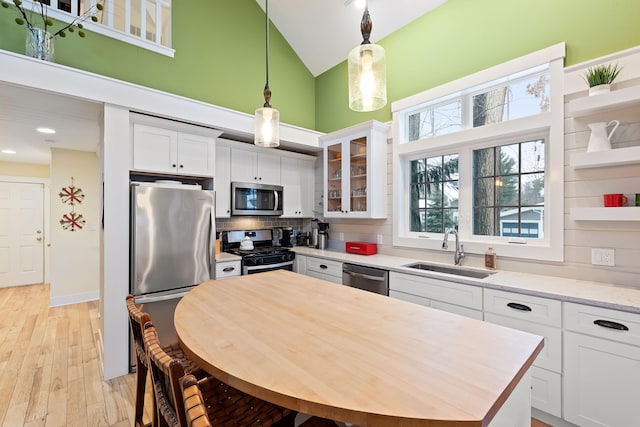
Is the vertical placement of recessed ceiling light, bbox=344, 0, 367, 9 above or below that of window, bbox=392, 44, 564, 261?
above

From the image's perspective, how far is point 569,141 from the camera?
2.19 metres

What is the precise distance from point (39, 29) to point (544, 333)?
4.28 meters

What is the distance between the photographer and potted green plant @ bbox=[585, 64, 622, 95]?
1.94 m

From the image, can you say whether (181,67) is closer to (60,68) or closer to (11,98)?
(60,68)

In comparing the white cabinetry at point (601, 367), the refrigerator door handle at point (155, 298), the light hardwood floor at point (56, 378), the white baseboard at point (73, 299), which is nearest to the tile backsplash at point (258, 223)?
the refrigerator door handle at point (155, 298)

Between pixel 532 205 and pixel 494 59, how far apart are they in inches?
53.4

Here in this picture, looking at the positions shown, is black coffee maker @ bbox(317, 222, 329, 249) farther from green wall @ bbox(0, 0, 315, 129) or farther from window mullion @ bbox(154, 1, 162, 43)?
window mullion @ bbox(154, 1, 162, 43)

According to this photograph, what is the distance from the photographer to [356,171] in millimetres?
3555

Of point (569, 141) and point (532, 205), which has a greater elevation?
point (569, 141)

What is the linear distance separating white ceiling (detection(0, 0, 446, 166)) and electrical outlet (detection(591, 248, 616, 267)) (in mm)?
2681

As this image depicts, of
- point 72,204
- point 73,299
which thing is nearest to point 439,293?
point 73,299

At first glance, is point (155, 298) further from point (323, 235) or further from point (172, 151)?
point (323, 235)

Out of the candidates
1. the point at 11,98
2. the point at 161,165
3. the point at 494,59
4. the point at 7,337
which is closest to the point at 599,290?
the point at 494,59

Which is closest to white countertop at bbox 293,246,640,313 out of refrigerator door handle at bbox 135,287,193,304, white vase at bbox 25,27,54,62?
refrigerator door handle at bbox 135,287,193,304
